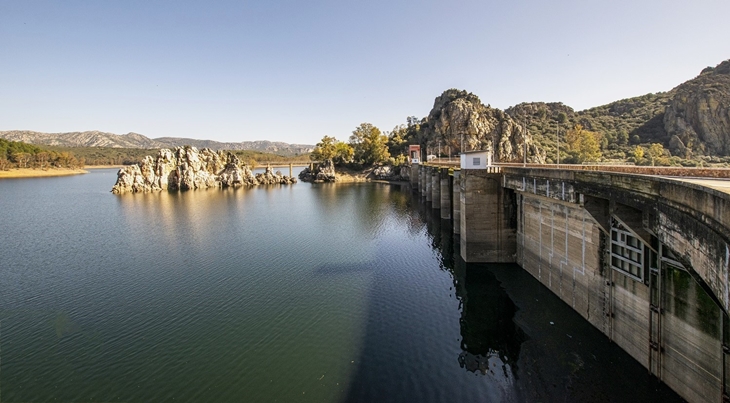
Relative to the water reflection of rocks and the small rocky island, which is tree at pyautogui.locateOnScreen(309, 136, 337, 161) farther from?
the water reflection of rocks

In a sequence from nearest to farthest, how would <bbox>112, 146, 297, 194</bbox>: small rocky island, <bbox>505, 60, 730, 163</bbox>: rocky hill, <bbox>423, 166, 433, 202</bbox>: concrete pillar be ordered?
1. <bbox>423, 166, 433, 202</bbox>: concrete pillar
2. <bbox>505, 60, 730, 163</bbox>: rocky hill
3. <bbox>112, 146, 297, 194</bbox>: small rocky island

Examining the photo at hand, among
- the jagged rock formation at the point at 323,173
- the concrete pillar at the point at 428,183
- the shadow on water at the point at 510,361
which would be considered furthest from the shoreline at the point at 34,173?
the shadow on water at the point at 510,361

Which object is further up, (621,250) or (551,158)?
(551,158)

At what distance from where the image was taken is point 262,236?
4153 cm

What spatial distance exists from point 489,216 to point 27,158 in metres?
187

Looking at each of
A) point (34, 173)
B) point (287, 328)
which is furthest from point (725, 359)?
point (34, 173)

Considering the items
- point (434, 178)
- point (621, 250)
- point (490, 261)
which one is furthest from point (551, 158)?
point (621, 250)

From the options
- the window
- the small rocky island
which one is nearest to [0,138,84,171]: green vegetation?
the small rocky island

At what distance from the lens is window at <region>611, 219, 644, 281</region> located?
1461 cm

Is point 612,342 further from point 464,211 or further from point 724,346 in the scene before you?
point 464,211

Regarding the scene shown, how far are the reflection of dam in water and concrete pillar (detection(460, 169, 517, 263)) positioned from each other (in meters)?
2.83

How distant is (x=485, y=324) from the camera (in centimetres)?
2005

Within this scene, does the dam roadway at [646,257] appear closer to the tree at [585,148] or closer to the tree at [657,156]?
the tree at [657,156]

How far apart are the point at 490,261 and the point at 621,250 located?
13045 millimetres
